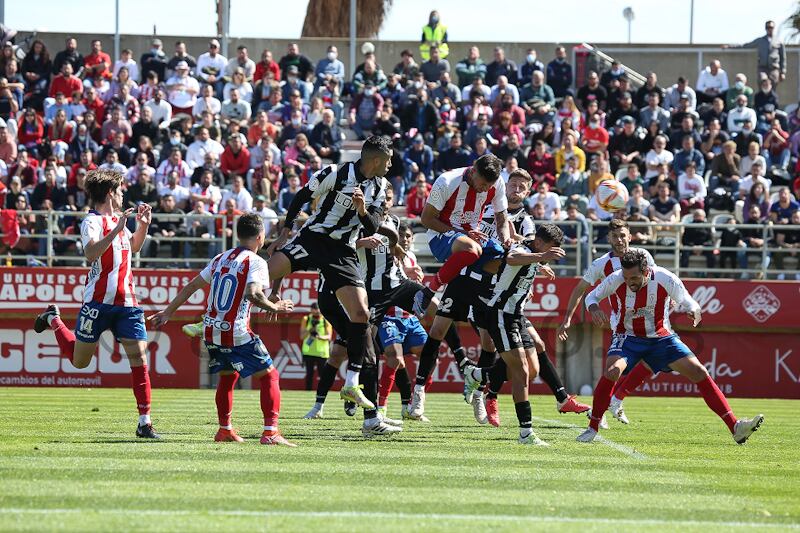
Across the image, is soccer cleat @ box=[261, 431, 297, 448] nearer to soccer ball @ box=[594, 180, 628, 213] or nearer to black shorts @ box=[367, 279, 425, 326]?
black shorts @ box=[367, 279, 425, 326]

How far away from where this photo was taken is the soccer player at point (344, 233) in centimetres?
1146

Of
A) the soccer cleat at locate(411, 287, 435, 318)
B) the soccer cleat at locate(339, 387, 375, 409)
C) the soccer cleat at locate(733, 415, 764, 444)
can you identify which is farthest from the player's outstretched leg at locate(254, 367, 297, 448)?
the soccer cleat at locate(411, 287, 435, 318)

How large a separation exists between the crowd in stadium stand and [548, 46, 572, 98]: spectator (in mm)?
36

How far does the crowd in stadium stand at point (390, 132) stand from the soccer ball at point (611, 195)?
117 centimetres

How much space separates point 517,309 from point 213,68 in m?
19.5

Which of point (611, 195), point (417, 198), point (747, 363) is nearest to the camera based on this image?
point (611, 195)

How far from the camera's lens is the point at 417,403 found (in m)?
13.9

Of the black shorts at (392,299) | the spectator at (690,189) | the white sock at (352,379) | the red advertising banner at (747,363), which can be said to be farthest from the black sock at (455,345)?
the spectator at (690,189)

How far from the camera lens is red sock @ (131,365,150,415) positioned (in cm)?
1114

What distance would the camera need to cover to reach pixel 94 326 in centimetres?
1111

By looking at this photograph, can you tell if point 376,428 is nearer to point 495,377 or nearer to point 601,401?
point 601,401

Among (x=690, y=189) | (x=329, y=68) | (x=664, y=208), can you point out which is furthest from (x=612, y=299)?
(x=329, y=68)

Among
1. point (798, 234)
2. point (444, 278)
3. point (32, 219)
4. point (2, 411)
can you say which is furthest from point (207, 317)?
point (798, 234)

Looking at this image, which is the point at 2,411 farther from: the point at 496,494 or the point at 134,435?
the point at 496,494
